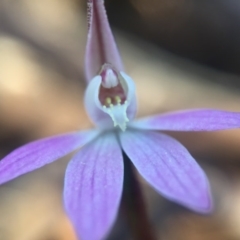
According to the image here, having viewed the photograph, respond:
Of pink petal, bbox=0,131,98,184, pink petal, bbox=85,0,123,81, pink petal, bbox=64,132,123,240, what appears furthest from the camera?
pink petal, bbox=85,0,123,81

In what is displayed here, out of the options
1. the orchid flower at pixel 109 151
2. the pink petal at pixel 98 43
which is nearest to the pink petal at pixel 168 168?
the orchid flower at pixel 109 151

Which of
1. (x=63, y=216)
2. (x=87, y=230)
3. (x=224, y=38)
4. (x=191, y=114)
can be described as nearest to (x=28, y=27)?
(x=224, y=38)

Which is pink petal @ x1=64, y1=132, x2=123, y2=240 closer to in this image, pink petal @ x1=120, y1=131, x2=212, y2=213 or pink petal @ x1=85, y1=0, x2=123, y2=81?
pink petal @ x1=120, y1=131, x2=212, y2=213

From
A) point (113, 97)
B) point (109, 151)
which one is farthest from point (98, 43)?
point (109, 151)

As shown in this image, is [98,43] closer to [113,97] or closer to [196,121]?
[113,97]

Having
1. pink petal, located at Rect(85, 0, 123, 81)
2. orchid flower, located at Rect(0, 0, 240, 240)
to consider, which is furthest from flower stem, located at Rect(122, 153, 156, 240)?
pink petal, located at Rect(85, 0, 123, 81)

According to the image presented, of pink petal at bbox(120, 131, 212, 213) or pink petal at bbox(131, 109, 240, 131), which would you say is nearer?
pink petal at bbox(120, 131, 212, 213)

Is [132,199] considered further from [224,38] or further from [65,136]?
[224,38]
